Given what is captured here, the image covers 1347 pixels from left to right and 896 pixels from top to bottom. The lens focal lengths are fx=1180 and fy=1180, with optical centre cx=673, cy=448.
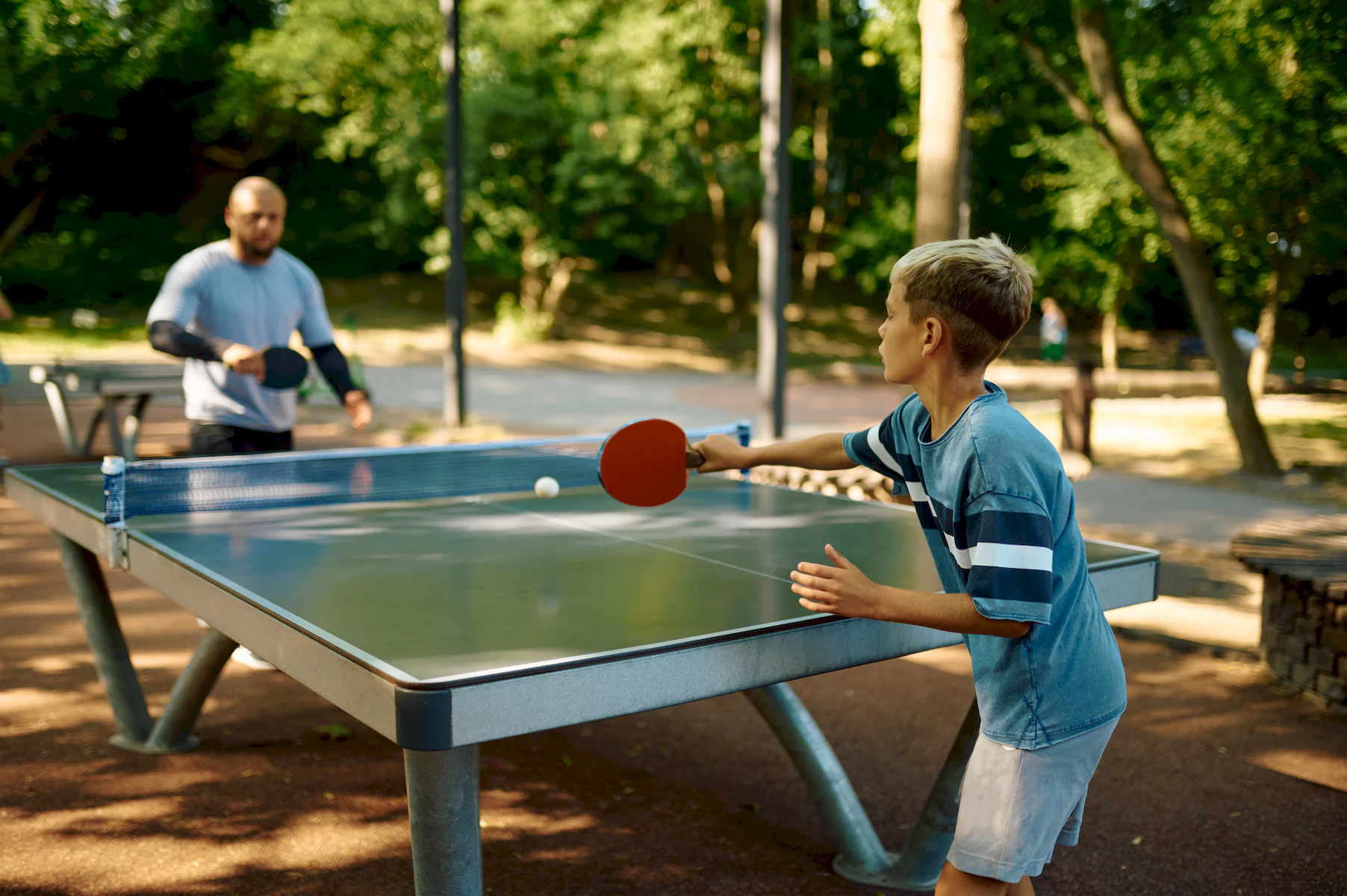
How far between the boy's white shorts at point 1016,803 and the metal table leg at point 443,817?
909 mm

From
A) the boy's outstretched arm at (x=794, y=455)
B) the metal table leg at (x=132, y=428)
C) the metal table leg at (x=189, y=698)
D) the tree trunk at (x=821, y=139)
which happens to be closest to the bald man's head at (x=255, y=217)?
the metal table leg at (x=189, y=698)

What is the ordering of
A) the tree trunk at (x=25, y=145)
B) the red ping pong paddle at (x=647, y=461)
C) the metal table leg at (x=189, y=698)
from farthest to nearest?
the tree trunk at (x=25, y=145)
the metal table leg at (x=189, y=698)
the red ping pong paddle at (x=647, y=461)

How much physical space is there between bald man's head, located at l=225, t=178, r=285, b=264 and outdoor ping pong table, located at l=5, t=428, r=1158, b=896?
109 cm

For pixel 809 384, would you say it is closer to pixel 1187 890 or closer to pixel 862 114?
pixel 862 114

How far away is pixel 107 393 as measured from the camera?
995 cm

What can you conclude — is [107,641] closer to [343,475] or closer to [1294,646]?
[343,475]

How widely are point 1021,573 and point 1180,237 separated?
10477 mm

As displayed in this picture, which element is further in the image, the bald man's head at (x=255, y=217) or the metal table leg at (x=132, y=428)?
the metal table leg at (x=132, y=428)

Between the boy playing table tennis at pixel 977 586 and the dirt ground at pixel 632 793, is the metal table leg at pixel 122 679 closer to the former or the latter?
the dirt ground at pixel 632 793

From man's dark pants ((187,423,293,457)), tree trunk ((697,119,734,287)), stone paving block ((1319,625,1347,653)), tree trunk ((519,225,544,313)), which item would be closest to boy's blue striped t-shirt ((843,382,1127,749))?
stone paving block ((1319,625,1347,653))

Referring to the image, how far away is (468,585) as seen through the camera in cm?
282

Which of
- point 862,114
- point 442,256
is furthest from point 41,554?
point 862,114

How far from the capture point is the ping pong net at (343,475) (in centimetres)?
358

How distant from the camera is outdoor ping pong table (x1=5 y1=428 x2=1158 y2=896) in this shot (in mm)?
2125
